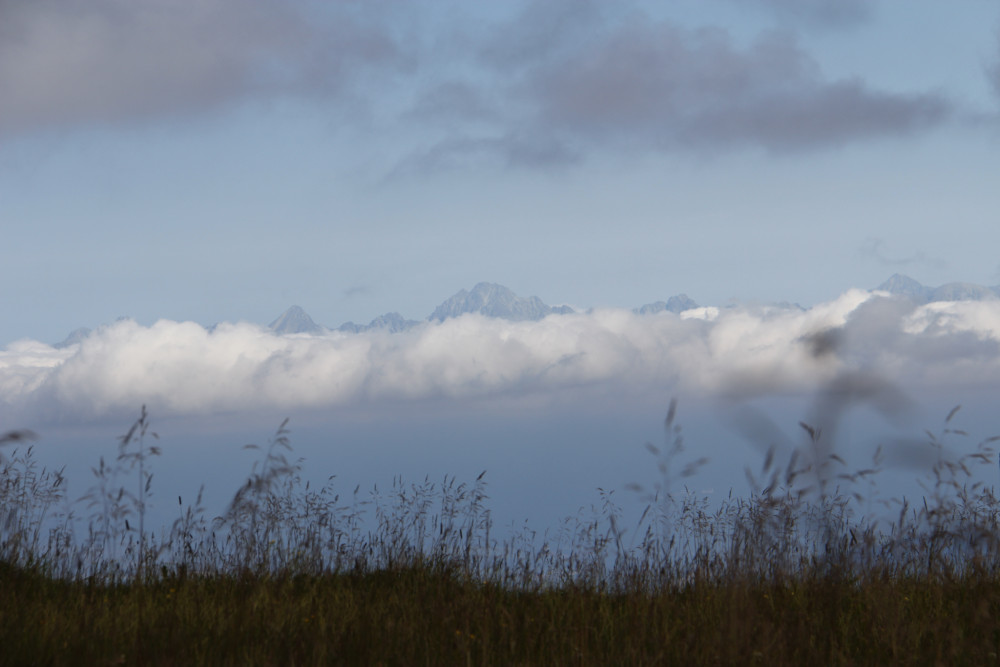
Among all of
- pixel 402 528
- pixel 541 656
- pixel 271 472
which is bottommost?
pixel 541 656

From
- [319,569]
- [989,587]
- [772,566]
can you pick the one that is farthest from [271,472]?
[989,587]

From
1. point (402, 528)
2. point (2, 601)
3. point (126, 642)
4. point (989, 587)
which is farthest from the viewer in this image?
point (402, 528)

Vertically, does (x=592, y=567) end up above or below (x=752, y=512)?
below

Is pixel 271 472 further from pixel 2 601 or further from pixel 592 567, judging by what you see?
pixel 592 567

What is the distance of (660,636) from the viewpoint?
440 cm

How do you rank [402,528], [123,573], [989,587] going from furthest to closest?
[402,528] < [123,573] < [989,587]

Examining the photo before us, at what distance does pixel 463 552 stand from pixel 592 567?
0.98 metres

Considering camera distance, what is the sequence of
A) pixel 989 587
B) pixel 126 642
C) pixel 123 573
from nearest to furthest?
pixel 126 642 → pixel 989 587 → pixel 123 573

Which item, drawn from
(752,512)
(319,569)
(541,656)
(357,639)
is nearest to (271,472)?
(319,569)

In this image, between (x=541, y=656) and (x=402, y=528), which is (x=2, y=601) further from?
(x=541, y=656)

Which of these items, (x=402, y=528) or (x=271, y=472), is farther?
(x=402, y=528)

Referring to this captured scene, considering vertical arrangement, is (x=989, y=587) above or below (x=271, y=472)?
below

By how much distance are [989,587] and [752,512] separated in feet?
6.18

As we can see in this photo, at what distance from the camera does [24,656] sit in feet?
13.0
